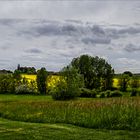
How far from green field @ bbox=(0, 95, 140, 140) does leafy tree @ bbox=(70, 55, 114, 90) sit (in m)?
76.5

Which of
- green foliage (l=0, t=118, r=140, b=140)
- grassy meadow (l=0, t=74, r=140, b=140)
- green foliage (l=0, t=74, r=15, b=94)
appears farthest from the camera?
green foliage (l=0, t=74, r=15, b=94)

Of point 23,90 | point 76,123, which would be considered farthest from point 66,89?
point 76,123

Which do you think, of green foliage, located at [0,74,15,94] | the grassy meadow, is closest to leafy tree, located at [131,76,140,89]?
green foliage, located at [0,74,15,94]

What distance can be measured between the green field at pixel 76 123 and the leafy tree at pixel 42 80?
60.6 metres

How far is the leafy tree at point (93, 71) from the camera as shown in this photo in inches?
4385

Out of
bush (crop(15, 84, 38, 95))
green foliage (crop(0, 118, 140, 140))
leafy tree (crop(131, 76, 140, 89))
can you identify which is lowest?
green foliage (crop(0, 118, 140, 140))

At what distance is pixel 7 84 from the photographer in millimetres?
97188

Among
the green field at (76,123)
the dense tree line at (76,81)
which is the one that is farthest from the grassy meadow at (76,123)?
the dense tree line at (76,81)

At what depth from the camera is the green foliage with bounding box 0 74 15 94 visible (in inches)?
3765

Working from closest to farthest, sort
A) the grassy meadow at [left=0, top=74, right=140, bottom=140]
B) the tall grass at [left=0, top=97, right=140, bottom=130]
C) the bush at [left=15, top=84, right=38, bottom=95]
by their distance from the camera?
the grassy meadow at [left=0, top=74, right=140, bottom=140], the tall grass at [left=0, top=97, right=140, bottom=130], the bush at [left=15, top=84, right=38, bottom=95]

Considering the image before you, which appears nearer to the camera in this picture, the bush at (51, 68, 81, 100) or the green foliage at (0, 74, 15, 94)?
the bush at (51, 68, 81, 100)

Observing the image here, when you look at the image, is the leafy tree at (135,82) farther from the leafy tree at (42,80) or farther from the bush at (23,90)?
the bush at (23,90)

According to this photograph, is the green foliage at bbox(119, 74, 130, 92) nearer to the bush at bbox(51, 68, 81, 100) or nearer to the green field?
the bush at bbox(51, 68, 81, 100)

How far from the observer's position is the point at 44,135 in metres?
20.6
